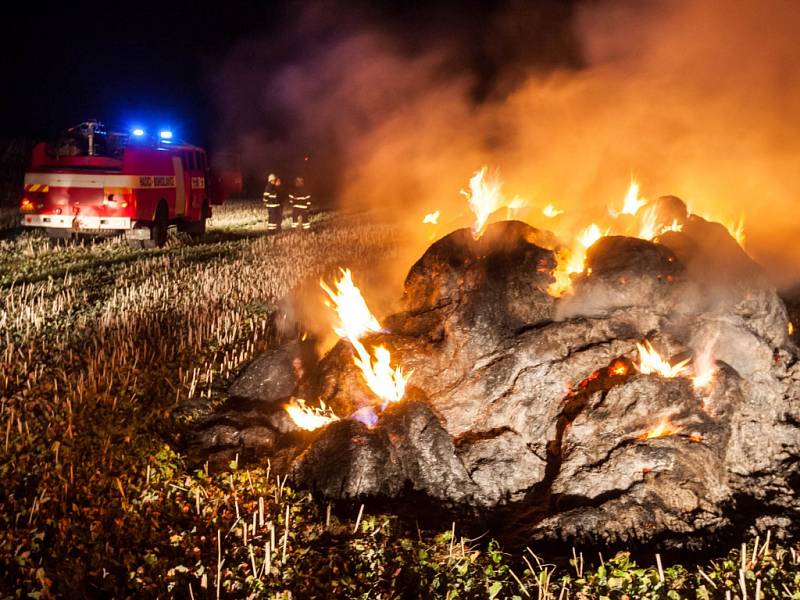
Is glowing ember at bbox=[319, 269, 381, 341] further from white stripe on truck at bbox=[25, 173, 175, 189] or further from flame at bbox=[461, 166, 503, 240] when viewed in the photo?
white stripe on truck at bbox=[25, 173, 175, 189]

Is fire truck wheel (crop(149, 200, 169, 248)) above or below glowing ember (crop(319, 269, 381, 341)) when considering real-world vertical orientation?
above

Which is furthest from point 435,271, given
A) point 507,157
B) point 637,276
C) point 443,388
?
point 507,157

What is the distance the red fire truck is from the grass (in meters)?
5.96

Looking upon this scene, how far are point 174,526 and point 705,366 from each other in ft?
15.2

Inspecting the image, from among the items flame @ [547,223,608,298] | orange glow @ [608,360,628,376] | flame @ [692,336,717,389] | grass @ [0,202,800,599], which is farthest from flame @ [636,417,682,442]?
flame @ [547,223,608,298]

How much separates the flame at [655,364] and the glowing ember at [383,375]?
2.17 metres

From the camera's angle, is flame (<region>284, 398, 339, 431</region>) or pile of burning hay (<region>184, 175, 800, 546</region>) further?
flame (<region>284, 398, 339, 431</region>)

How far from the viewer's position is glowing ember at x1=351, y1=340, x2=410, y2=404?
18.4 feet

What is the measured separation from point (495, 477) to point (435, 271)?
7.68 ft

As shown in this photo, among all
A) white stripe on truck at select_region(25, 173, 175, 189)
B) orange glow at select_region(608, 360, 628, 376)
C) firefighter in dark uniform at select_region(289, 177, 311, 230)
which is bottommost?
orange glow at select_region(608, 360, 628, 376)

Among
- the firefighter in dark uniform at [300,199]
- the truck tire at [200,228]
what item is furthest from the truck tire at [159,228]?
the firefighter in dark uniform at [300,199]

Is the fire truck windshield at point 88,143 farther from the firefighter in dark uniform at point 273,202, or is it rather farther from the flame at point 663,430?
the flame at point 663,430

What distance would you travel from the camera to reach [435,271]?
6387mm

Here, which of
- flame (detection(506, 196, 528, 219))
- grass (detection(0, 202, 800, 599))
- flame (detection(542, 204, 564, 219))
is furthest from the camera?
flame (detection(542, 204, 564, 219))
